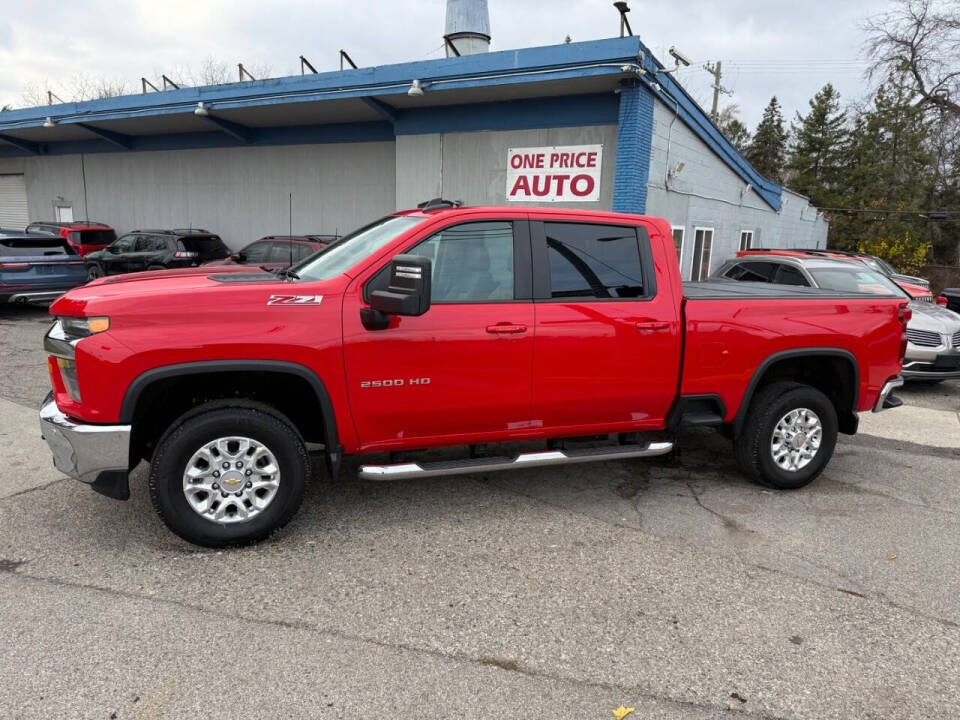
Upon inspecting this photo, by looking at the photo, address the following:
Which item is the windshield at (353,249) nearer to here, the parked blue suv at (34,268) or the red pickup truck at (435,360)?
the red pickup truck at (435,360)

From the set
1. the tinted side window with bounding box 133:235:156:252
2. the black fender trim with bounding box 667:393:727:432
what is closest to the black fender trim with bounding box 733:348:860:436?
the black fender trim with bounding box 667:393:727:432

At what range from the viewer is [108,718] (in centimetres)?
245

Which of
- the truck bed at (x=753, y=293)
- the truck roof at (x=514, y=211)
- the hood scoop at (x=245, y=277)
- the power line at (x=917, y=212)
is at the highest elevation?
the power line at (x=917, y=212)

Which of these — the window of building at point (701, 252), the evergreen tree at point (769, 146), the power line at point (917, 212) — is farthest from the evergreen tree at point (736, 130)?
the window of building at point (701, 252)

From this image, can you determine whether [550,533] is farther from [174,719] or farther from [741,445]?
[174,719]

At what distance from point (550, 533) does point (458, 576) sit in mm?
776

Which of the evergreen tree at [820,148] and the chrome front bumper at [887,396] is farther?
the evergreen tree at [820,148]

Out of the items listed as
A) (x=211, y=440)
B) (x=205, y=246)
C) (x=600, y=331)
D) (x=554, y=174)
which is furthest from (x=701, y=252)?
(x=211, y=440)

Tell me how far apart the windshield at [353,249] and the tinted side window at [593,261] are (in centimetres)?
90

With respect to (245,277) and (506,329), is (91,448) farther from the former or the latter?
(506,329)

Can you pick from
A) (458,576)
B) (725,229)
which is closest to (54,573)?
(458,576)

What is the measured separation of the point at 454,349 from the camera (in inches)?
153

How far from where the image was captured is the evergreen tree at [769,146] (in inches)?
2183

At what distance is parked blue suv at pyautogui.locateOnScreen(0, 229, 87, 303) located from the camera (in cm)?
1174
